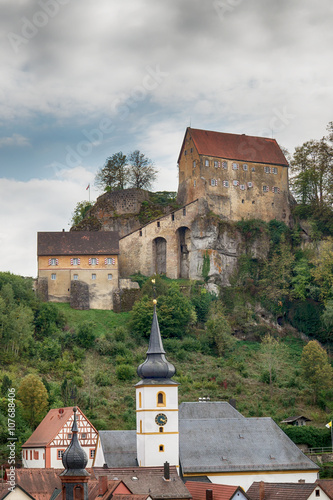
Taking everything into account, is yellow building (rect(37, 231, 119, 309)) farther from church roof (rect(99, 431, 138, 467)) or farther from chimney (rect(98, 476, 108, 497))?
chimney (rect(98, 476, 108, 497))

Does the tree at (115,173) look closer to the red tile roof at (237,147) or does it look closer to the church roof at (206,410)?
the red tile roof at (237,147)

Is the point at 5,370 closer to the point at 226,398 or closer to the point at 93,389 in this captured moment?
the point at 93,389

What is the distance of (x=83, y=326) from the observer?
85.1 meters

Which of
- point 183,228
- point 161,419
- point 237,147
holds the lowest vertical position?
point 161,419

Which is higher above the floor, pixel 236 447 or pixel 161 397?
pixel 161 397

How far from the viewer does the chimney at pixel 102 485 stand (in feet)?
175

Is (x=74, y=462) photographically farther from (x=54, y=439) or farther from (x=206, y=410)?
(x=206, y=410)

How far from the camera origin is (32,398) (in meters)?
70.7

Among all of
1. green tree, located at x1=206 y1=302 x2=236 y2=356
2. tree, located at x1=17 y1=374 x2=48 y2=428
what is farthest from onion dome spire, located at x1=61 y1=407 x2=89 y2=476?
green tree, located at x1=206 y1=302 x2=236 y2=356

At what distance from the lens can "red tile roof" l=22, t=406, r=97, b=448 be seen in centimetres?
6762

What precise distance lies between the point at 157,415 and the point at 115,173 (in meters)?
49.0

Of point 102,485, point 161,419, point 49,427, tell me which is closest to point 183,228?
point 49,427

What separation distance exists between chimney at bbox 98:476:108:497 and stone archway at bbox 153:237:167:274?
45188 millimetres

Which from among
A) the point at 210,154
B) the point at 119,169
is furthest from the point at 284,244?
the point at 119,169
